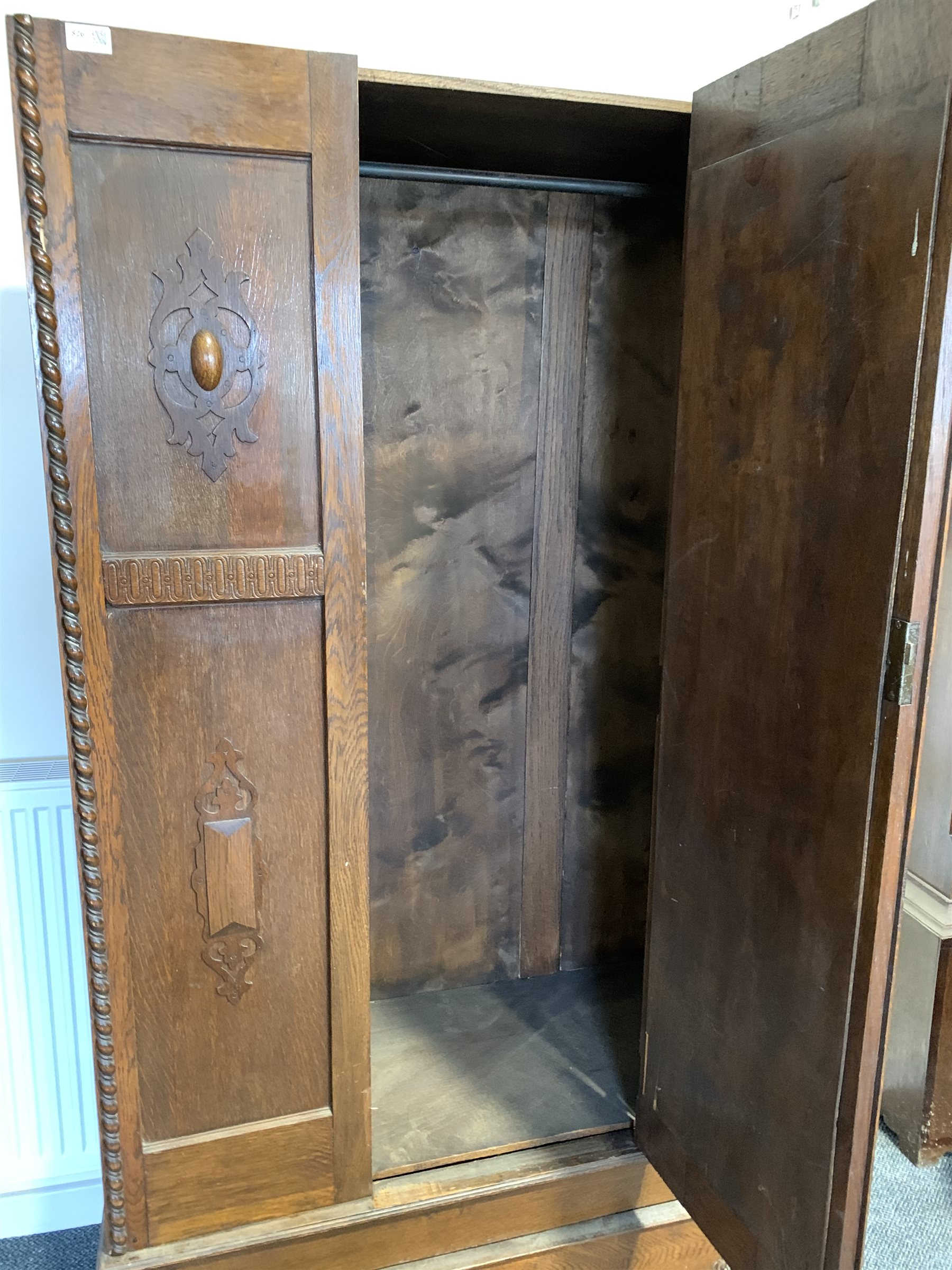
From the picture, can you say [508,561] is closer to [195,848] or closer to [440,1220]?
[195,848]

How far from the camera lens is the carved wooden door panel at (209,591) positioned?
1.02 meters

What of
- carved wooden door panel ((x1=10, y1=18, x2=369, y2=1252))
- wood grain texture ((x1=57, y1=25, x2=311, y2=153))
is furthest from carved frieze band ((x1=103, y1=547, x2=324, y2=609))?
wood grain texture ((x1=57, y1=25, x2=311, y2=153))

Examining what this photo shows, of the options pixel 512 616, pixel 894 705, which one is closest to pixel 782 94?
pixel 894 705

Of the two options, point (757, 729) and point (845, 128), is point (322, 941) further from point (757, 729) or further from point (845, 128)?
point (845, 128)

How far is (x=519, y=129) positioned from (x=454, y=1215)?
A: 1631 millimetres

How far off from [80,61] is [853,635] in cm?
105

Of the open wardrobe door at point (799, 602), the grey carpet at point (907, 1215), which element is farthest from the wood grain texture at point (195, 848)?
the grey carpet at point (907, 1215)

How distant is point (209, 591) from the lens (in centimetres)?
113

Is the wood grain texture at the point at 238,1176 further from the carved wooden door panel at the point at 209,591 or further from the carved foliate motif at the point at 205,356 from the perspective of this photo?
the carved foliate motif at the point at 205,356

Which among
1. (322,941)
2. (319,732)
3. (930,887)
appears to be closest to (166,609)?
(319,732)

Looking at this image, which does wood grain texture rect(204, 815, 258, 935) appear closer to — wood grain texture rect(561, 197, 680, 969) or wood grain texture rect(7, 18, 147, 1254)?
wood grain texture rect(7, 18, 147, 1254)

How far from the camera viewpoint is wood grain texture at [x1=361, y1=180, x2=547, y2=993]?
163 centimetres

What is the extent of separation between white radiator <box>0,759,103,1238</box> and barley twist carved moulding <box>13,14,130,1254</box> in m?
0.36

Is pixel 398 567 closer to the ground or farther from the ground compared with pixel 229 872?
farther from the ground
